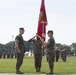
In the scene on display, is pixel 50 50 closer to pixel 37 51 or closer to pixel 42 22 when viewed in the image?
pixel 37 51

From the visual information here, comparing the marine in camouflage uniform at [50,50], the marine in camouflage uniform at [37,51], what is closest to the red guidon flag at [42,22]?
the marine in camouflage uniform at [37,51]

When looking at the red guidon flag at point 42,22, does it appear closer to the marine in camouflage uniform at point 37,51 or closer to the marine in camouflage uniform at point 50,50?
the marine in camouflage uniform at point 37,51

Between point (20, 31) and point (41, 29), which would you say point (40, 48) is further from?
point (41, 29)

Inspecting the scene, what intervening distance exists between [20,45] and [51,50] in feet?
4.52

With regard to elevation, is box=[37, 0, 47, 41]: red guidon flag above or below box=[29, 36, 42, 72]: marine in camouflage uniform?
above

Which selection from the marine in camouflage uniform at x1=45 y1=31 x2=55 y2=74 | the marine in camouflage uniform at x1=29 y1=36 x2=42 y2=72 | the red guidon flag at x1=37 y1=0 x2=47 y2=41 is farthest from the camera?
the red guidon flag at x1=37 y1=0 x2=47 y2=41

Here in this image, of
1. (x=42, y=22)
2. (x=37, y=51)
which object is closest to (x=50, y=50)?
(x=37, y=51)

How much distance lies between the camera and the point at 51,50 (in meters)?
15.8

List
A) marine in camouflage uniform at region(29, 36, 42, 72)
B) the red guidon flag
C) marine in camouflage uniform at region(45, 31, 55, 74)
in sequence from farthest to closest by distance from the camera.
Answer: the red guidon flag → marine in camouflage uniform at region(29, 36, 42, 72) → marine in camouflage uniform at region(45, 31, 55, 74)

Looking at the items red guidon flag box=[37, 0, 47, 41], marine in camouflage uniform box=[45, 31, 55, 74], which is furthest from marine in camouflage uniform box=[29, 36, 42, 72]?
red guidon flag box=[37, 0, 47, 41]

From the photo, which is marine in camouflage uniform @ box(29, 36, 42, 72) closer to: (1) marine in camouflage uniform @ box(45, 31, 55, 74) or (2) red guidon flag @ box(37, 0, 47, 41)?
(1) marine in camouflage uniform @ box(45, 31, 55, 74)

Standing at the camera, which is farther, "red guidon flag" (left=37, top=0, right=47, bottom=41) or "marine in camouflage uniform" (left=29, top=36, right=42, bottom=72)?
"red guidon flag" (left=37, top=0, right=47, bottom=41)

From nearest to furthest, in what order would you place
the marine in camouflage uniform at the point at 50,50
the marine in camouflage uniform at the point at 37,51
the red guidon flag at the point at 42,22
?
the marine in camouflage uniform at the point at 50,50, the marine in camouflage uniform at the point at 37,51, the red guidon flag at the point at 42,22

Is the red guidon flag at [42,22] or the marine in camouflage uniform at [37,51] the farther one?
the red guidon flag at [42,22]
